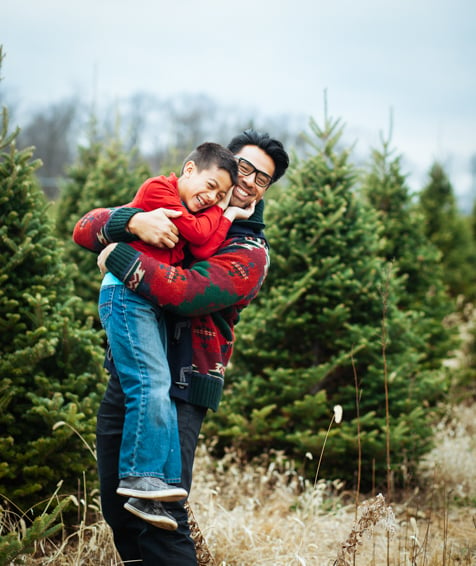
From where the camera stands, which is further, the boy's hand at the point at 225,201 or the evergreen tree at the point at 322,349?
the evergreen tree at the point at 322,349

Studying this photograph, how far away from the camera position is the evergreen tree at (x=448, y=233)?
36.6 feet

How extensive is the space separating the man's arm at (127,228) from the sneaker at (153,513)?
0.99m

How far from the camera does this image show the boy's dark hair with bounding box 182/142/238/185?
239cm

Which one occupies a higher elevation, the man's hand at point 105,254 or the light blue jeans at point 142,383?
the man's hand at point 105,254

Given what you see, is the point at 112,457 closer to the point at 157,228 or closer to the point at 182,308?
the point at 182,308

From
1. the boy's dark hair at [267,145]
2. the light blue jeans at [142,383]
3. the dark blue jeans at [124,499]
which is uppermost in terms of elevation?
the boy's dark hair at [267,145]

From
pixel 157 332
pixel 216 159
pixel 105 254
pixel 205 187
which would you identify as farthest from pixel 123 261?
pixel 216 159

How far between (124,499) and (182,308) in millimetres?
912

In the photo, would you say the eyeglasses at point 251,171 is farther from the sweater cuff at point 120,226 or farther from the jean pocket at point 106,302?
the jean pocket at point 106,302

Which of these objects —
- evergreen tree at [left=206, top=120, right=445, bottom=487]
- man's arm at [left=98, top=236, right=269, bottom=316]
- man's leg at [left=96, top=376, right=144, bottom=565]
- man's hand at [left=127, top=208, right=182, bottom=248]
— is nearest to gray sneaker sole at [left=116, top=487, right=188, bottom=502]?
man's leg at [left=96, top=376, right=144, bottom=565]

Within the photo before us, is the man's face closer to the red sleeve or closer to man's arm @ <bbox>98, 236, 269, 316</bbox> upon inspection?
the red sleeve

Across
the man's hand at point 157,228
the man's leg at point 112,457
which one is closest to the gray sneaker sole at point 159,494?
the man's leg at point 112,457

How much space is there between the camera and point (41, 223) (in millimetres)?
3543

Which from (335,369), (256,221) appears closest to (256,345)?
(335,369)
